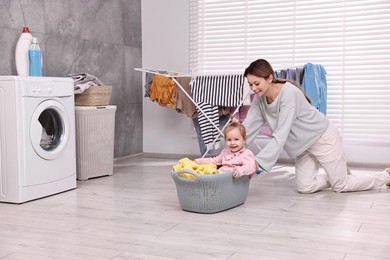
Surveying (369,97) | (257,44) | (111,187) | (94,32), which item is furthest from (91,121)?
(369,97)

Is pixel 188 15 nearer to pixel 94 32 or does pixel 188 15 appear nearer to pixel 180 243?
pixel 94 32

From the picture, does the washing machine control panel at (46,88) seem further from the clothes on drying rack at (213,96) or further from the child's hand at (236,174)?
the child's hand at (236,174)

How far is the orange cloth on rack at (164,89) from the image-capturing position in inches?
156

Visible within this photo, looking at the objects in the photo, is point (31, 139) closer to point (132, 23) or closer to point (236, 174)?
point (236, 174)

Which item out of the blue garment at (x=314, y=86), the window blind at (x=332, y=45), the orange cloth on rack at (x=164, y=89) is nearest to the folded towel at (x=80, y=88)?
the orange cloth on rack at (x=164, y=89)

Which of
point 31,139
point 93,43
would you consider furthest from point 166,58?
point 31,139

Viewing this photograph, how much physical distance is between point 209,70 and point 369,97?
144 cm

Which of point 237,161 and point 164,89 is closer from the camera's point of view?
point 237,161

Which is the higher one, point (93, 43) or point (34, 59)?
point (93, 43)

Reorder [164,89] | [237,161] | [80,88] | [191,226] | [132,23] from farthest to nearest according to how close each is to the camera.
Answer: [132,23] < [164,89] < [80,88] < [237,161] < [191,226]

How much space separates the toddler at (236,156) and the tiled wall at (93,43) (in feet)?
5.23

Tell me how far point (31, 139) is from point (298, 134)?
158 cm

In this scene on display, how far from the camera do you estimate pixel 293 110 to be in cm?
278

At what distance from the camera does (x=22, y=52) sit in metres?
3.21
